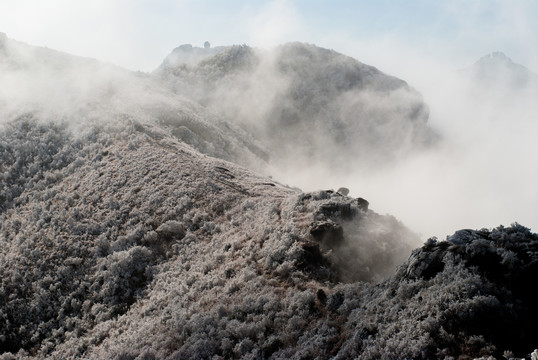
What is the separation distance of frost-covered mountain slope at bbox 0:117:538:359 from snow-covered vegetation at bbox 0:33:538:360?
0.25 feet

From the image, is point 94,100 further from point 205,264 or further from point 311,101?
point 311,101

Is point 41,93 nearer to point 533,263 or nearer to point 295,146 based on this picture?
point 295,146

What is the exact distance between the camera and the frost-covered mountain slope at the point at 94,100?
44.7m

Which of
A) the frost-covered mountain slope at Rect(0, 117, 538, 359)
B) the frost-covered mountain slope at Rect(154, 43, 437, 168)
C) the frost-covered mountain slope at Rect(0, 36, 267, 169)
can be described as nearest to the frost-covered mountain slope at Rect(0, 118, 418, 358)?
the frost-covered mountain slope at Rect(0, 117, 538, 359)

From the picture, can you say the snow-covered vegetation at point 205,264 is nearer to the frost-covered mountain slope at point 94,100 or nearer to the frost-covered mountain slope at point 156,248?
the frost-covered mountain slope at point 156,248

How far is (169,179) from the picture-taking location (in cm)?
3127

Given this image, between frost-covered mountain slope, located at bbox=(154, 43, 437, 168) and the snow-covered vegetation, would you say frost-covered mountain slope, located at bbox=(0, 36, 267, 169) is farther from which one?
frost-covered mountain slope, located at bbox=(154, 43, 437, 168)

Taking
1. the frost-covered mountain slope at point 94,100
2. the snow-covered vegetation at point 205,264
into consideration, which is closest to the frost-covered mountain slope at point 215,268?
the snow-covered vegetation at point 205,264

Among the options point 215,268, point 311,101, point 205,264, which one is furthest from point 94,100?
point 311,101

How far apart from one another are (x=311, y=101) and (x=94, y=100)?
4423cm

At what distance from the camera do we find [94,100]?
47.7m

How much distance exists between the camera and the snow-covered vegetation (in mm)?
13125

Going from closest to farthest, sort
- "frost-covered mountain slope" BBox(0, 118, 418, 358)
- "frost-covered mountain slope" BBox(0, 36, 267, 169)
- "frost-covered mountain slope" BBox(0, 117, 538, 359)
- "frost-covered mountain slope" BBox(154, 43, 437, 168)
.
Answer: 1. "frost-covered mountain slope" BBox(0, 117, 538, 359)
2. "frost-covered mountain slope" BBox(0, 118, 418, 358)
3. "frost-covered mountain slope" BBox(0, 36, 267, 169)
4. "frost-covered mountain slope" BBox(154, 43, 437, 168)

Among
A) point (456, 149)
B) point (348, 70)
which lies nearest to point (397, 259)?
point (348, 70)
